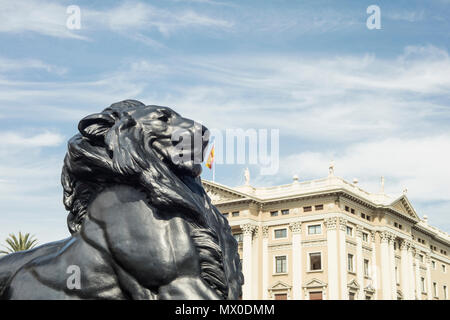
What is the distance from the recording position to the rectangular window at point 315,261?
139ft

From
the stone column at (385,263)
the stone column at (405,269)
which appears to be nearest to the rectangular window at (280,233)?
the stone column at (385,263)

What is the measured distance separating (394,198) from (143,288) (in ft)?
164

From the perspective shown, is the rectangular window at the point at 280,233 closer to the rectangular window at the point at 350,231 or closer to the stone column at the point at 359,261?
the rectangular window at the point at 350,231

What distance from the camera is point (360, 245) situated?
44500 mm

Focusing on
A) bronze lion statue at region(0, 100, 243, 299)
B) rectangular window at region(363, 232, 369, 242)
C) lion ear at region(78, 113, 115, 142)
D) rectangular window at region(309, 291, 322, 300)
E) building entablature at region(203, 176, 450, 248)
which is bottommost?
bronze lion statue at region(0, 100, 243, 299)

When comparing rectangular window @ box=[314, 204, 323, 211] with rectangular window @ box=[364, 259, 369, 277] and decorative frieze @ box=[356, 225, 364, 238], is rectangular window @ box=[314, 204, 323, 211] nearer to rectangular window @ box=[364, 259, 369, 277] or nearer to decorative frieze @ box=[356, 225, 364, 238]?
decorative frieze @ box=[356, 225, 364, 238]

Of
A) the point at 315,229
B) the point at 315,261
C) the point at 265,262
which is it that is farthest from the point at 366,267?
the point at 265,262

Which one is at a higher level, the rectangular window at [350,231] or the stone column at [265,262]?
the rectangular window at [350,231]

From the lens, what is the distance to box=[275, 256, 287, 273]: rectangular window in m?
44.2

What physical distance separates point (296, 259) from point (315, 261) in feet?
4.71

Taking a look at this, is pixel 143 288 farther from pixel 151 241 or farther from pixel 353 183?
pixel 353 183

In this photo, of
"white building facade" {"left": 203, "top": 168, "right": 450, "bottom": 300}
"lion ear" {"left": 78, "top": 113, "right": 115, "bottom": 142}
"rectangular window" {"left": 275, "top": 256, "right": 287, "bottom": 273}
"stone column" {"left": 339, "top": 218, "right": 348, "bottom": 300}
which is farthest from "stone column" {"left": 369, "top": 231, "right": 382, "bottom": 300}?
"lion ear" {"left": 78, "top": 113, "right": 115, "bottom": 142}

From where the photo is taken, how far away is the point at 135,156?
6.51ft

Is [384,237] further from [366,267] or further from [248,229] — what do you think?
[248,229]
